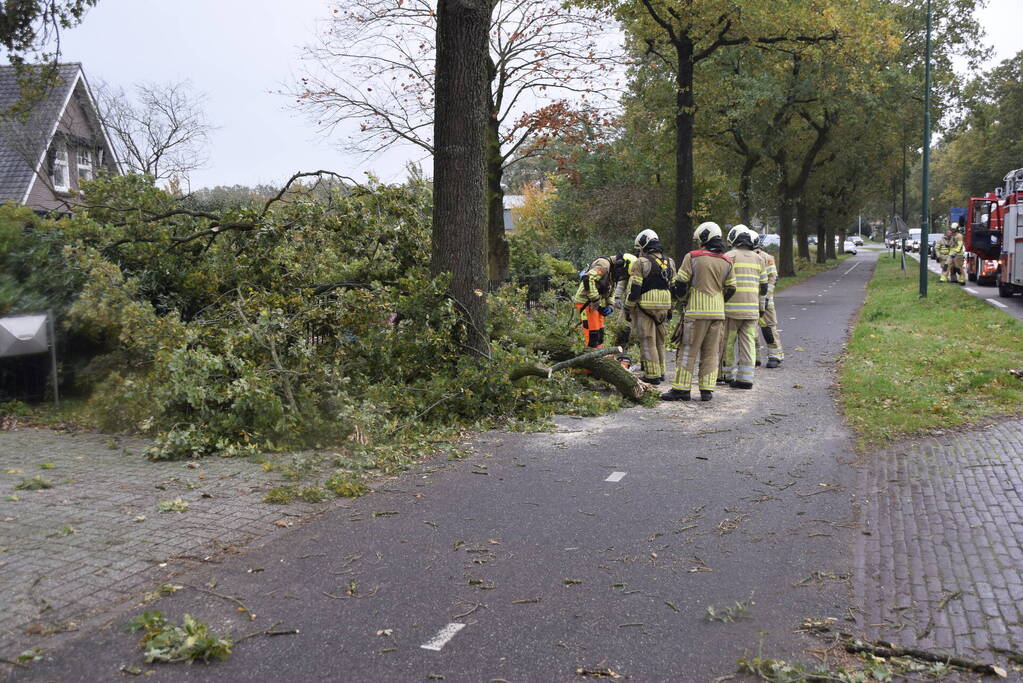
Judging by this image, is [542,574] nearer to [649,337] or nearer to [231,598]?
[231,598]

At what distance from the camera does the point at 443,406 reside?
808 centimetres

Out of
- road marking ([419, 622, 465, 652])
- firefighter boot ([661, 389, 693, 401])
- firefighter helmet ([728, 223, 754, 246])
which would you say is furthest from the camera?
firefighter helmet ([728, 223, 754, 246])

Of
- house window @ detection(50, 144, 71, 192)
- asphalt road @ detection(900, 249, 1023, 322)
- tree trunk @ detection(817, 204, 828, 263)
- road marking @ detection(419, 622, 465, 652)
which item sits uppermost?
house window @ detection(50, 144, 71, 192)

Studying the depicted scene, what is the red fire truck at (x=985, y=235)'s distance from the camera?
23250 millimetres

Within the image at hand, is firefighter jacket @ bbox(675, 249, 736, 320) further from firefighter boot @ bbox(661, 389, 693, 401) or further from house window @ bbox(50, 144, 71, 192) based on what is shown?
house window @ bbox(50, 144, 71, 192)

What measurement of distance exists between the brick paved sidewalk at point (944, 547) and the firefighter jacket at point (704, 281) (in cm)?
314

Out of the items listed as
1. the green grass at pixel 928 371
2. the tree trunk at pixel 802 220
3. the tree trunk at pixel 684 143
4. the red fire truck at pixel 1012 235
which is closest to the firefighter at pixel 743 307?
the green grass at pixel 928 371

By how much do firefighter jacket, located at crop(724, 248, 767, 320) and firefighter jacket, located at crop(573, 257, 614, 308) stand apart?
1.77m

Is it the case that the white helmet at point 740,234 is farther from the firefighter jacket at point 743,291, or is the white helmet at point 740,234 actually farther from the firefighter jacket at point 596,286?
the firefighter jacket at point 596,286

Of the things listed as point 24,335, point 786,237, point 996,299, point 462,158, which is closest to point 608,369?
point 462,158

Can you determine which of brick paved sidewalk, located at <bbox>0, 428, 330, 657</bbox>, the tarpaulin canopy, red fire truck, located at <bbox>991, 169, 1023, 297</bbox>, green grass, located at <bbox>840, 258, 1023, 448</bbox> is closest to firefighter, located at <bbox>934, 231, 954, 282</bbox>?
red fire truck, located at <bbox>991, 169, 1023, 297</bbox>

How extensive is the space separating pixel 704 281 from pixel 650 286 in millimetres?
945

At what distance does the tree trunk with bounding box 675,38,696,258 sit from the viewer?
19.1 m

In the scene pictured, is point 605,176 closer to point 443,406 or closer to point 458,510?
point 443,406
